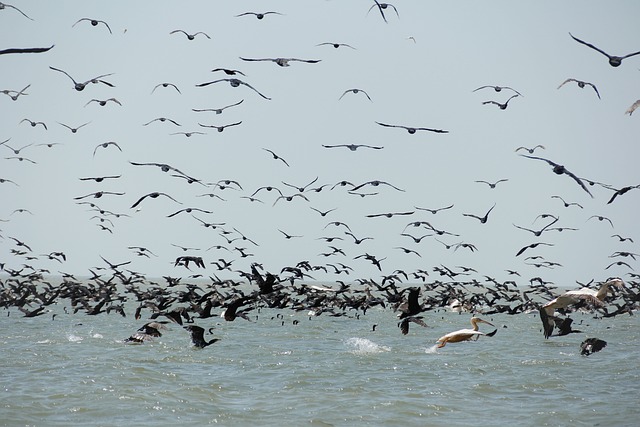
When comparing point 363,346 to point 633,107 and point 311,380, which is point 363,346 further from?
point 633,107

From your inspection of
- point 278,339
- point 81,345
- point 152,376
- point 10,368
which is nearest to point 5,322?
point 81,345

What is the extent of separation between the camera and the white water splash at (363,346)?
96.4ft

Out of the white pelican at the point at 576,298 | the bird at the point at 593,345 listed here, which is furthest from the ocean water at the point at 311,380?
the white pelican at the point at 576,298

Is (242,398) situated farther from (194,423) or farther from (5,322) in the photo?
(5,322)

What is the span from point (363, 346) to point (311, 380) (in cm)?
964

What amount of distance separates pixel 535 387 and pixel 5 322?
2821 centimetres

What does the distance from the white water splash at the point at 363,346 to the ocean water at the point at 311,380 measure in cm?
5

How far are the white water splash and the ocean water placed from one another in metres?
0.05

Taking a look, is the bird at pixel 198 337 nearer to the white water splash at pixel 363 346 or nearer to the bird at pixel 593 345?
the white water splash at pixel 363 346

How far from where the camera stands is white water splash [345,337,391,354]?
29391 mm

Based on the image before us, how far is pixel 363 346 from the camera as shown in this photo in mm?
31281

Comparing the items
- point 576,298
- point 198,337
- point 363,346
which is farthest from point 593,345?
point 198,337

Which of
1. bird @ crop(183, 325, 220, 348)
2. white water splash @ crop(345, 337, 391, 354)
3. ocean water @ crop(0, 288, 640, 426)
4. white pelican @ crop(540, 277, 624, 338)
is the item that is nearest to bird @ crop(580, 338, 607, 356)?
ocean water @ crop(0, 288, 640, 426)

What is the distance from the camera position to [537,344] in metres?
32.6
